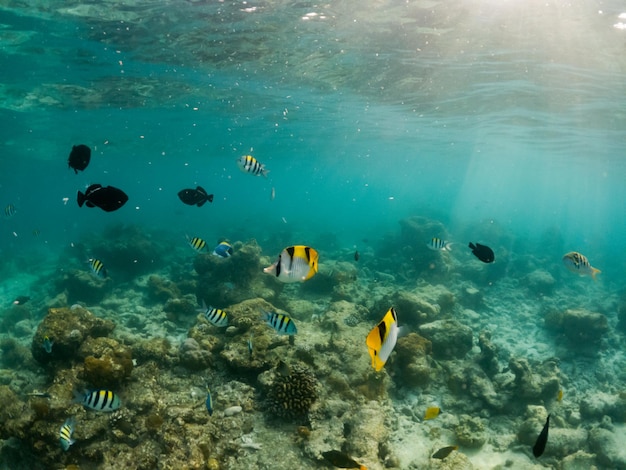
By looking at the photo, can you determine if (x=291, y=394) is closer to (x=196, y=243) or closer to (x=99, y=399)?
(x=99, y=399)

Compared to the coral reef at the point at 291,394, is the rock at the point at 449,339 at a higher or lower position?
lower

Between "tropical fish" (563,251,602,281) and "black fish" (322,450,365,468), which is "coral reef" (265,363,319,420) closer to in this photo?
"black fish" (322,450,365,468)

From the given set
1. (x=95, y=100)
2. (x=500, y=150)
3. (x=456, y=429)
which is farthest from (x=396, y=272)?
(x=500, y=150)

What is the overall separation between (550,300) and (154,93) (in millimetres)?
26015

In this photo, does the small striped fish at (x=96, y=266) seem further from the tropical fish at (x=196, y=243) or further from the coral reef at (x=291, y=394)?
the coral reef at (x=291, y=394)

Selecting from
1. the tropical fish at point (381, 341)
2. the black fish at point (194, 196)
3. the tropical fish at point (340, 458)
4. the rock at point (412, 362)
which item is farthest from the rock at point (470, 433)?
the black fish at point (194, 196)

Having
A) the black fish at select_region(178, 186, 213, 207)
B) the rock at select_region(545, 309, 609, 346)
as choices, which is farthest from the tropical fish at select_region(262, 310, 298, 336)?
the rock at select_region(545, 309, 609, 346)

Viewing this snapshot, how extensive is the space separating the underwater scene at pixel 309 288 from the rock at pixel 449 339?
3.1 inches

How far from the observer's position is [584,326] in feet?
44.1

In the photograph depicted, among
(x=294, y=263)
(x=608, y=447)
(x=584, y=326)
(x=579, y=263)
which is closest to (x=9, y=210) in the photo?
(x=294, y=263)

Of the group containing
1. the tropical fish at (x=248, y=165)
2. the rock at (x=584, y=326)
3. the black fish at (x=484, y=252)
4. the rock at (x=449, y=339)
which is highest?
the tropical fish at (x=248, y=165)

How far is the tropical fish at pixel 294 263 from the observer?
335 cm

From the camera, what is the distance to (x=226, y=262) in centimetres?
1540

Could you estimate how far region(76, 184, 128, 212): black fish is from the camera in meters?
3.96
